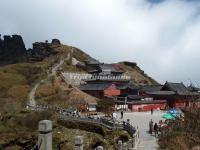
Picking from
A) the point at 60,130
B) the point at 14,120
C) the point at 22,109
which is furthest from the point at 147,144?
the point at 22,109

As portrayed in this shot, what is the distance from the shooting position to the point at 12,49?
414ft

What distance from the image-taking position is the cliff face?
125 meters

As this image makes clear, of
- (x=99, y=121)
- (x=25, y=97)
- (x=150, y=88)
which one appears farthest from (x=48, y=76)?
(x=99, y=121)

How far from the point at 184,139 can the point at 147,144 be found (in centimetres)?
919

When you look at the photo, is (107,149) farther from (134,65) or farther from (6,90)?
(134,65)

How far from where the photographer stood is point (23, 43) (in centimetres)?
12900

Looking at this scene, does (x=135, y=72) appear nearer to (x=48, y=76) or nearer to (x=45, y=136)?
(x=48, y=76)

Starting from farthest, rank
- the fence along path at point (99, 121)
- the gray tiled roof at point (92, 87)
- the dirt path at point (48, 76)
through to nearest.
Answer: the gray tiled roof at point (92, 87) → the dirt path at point (48, 76) → the fence along path at point (99, 121)

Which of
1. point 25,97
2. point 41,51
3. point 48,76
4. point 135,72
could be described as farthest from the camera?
point 135,72

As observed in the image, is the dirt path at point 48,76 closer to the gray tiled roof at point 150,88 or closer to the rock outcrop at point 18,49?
the rock outcrop at point 18,49

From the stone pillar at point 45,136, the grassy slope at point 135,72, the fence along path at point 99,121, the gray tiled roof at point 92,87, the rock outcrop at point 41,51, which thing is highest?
the rock outcrop at point 41,51

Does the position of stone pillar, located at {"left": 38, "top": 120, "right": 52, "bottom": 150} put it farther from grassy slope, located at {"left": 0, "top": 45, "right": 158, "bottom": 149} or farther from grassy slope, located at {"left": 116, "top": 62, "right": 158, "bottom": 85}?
grassy slope, located at {"left": 116, "top": 62, "right": 158, "bottom": 85}

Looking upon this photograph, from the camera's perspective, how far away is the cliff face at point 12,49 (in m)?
125

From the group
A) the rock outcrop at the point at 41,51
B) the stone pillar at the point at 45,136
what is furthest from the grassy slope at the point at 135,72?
the stone pillar at the point at 45,136
